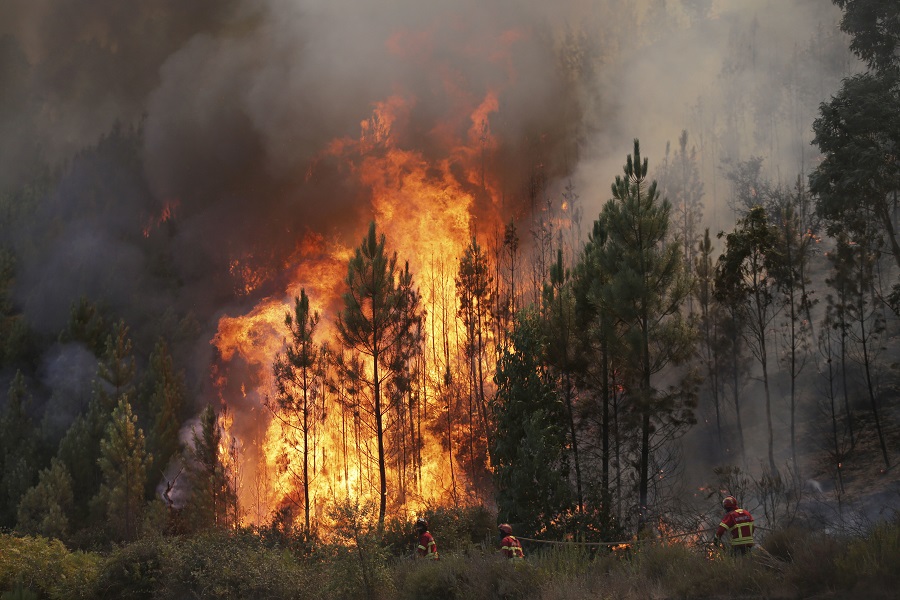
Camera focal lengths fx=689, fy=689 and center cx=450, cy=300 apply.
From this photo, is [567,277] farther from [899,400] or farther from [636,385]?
[899,400]

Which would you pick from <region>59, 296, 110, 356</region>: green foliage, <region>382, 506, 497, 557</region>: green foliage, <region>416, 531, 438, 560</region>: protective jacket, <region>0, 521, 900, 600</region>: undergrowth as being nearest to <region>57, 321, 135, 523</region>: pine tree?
<region>59, 296, 110, 356</region>: green foliage

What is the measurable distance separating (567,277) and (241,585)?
642 inches

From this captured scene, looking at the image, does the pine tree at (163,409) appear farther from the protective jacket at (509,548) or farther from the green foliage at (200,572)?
the protective jacket at (509,548)

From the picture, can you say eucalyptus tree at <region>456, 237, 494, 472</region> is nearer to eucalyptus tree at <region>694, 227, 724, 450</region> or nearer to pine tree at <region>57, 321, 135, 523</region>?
eucalyptus tree at <region>694, 227, 724, 450</region>

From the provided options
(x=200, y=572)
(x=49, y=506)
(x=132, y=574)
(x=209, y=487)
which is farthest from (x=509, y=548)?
(x=49, y=506)

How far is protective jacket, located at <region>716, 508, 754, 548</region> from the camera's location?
43.1 feet

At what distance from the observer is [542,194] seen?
64250 mm

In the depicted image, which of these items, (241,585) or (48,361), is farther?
(48,361)

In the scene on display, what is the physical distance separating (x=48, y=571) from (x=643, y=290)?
18939 mm

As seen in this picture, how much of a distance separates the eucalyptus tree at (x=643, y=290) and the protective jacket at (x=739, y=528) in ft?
31.7

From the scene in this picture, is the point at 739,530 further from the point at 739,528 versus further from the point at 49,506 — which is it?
the point at 49,506

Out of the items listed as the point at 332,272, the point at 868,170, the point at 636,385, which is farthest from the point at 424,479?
the point at 868,170

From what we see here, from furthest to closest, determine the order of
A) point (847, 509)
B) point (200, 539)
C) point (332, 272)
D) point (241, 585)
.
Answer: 1. point (332, 272)
2. point (847, 509)
3. point (200, 539)
4. point (241, 585)

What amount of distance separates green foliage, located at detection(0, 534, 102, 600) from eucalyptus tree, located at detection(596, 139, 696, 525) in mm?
16756
